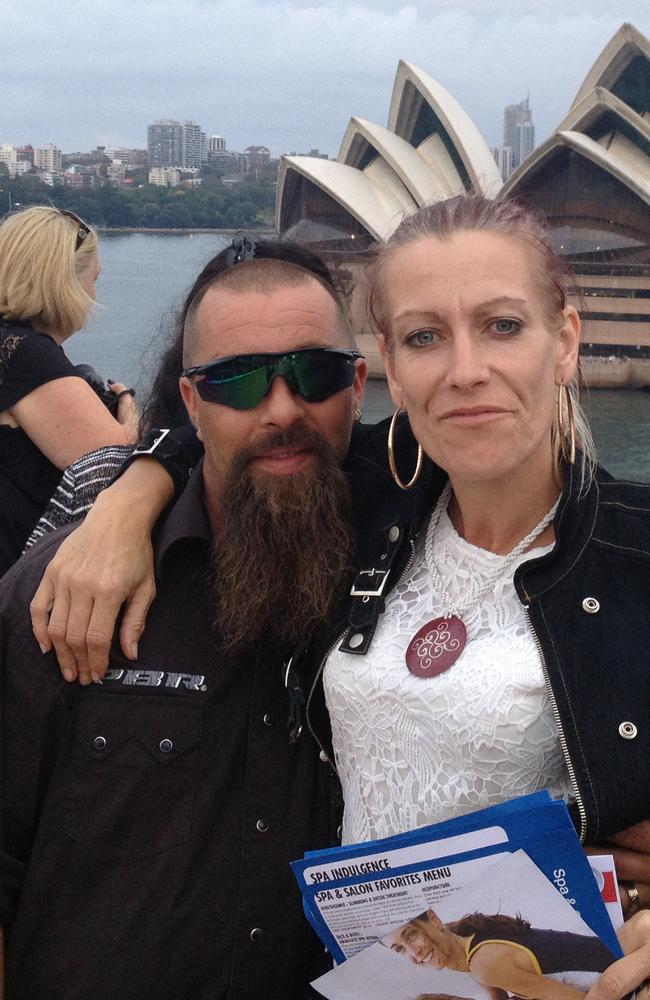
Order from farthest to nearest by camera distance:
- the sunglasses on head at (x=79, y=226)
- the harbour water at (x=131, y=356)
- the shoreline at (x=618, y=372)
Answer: the shoreline at (x=618, y=372) → the harbour water at (x=131, y=356) → the sunglasses on head at (x=79, y=226)

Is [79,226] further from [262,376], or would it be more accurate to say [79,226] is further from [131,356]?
[131,356]

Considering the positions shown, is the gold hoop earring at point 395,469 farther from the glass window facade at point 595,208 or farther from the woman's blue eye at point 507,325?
the glass window facade at point 595,208

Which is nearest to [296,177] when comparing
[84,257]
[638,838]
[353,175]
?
[353,175]

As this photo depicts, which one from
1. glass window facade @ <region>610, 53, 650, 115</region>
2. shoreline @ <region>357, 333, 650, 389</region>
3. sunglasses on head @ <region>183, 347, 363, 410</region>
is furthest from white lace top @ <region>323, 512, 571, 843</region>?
glass window facade @ <region>610, 53, 650, 115</region>

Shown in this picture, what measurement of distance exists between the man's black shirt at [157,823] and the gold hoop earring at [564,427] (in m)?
0.59

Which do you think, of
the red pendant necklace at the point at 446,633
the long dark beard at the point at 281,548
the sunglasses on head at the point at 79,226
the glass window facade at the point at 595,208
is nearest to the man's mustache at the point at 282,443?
the long dark beard at the point at 281,548

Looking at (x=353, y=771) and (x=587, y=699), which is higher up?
(x=587, y=699)

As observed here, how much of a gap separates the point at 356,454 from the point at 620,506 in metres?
0.63

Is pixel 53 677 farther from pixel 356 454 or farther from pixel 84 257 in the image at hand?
Answer: pixel 84 257

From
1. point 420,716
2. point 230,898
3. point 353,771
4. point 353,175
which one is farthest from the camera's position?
point 353,175

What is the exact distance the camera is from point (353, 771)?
159 cm

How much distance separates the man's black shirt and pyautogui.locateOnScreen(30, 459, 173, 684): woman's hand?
0.14 feet

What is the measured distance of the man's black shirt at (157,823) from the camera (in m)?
1.72

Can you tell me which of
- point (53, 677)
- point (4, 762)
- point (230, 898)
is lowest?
point (230, 898)
